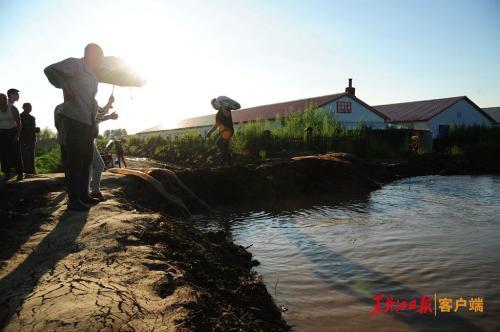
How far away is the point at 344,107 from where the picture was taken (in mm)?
25703

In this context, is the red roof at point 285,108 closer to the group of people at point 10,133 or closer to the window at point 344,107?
the window at point 344,107

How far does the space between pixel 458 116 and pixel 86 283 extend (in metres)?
33.9

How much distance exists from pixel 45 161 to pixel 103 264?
9.12m

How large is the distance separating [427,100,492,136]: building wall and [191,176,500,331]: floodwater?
2367 centimetres

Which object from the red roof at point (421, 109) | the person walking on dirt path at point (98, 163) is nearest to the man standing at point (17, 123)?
the person walking on dirt path at point (98, 163)

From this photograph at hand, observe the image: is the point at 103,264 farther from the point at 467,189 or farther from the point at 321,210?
the point at 467,189

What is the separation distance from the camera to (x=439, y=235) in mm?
4547

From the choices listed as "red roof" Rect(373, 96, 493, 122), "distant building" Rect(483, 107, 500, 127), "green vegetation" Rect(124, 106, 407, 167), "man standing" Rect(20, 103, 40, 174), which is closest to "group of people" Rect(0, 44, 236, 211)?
"man standing" Rect(20, 103, 40, 174)

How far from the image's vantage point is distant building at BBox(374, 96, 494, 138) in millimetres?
27938

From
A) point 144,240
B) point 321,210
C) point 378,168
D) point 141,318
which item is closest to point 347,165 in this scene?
point 378,168

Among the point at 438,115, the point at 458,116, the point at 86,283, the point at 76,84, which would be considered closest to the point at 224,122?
the point at 76,84

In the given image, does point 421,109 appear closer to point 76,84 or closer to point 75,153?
point 76,84

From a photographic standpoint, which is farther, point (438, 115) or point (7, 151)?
point (438, 115)

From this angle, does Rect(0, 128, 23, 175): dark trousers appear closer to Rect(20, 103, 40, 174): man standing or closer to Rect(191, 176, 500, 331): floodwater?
Rect(20, 103, 40, 174): man standing
